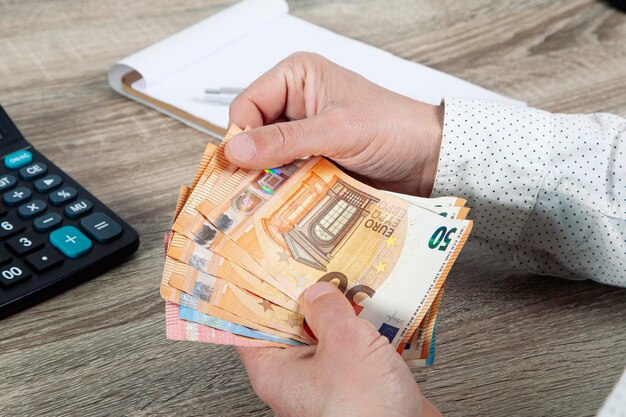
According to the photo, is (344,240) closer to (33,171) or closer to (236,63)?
(33,171)

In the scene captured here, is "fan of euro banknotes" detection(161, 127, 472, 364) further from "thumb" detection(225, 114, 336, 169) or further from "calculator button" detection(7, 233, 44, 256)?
"calculator button" detection(7, 233, 44, 256)

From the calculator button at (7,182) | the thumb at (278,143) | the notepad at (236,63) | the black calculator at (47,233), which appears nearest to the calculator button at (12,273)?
the black calculator at (47,233)

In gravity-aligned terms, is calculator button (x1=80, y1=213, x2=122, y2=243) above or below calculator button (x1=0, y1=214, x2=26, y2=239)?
below

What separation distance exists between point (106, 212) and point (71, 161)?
154 mm

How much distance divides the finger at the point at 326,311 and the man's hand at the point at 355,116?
0.52 feet

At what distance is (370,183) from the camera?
31.2 inches

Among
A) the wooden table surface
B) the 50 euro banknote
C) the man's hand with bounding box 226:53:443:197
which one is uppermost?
the man's hand with bounding box 226:53:443:197

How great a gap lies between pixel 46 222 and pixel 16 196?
0.05 metres

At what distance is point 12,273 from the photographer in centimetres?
66

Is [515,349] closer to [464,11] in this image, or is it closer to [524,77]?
[524,77]

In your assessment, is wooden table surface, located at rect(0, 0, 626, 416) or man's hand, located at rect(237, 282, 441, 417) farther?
wooden table surface, located at rect(0, 0, 626, 416)

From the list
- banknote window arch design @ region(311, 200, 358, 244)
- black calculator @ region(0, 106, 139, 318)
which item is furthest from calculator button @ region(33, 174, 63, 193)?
banknote window arch design @ region(311, 200, 358, 244)

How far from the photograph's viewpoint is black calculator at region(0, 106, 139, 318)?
0.66 metres

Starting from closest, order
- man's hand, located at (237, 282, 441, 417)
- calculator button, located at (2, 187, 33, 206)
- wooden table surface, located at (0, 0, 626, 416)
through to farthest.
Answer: man's hand, located at (237, 282, 441, 417)
wooden table surface, located at (0, 0, 626, 416)
calculator button, located at (2, 187, 33, 206)
